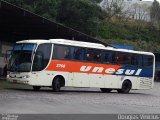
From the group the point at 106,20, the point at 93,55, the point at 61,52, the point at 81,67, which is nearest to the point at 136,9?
the point at 106,20

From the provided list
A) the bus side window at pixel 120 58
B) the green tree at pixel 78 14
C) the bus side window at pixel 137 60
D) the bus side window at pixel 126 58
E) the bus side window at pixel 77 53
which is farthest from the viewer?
the green tree at pixel 78 14

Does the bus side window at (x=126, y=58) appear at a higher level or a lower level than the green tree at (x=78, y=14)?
lower

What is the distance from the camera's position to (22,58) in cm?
2691

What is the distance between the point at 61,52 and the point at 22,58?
86.2 inches

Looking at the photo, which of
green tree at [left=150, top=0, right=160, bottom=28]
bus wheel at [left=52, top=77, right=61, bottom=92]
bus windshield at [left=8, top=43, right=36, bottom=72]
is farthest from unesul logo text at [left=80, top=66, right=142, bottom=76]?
green tree at [left=150, top=0, right=160, bottom=28]

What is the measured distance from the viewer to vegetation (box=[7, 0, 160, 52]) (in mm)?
62600

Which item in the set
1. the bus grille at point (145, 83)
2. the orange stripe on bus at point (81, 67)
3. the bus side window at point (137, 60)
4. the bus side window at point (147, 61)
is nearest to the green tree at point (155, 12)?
the bus side window at point (147, 61)

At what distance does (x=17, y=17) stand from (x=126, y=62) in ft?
24.4

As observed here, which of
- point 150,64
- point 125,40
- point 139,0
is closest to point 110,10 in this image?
point 125,40

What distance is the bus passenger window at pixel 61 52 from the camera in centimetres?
2734

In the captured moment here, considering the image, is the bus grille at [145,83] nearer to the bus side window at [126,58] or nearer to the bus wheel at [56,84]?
the bus side window at [126,58]

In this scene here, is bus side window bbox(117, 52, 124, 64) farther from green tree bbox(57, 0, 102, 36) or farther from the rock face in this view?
the rock face

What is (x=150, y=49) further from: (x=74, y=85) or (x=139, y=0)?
(x=74, y=85)

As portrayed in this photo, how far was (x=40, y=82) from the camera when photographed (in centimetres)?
2681
